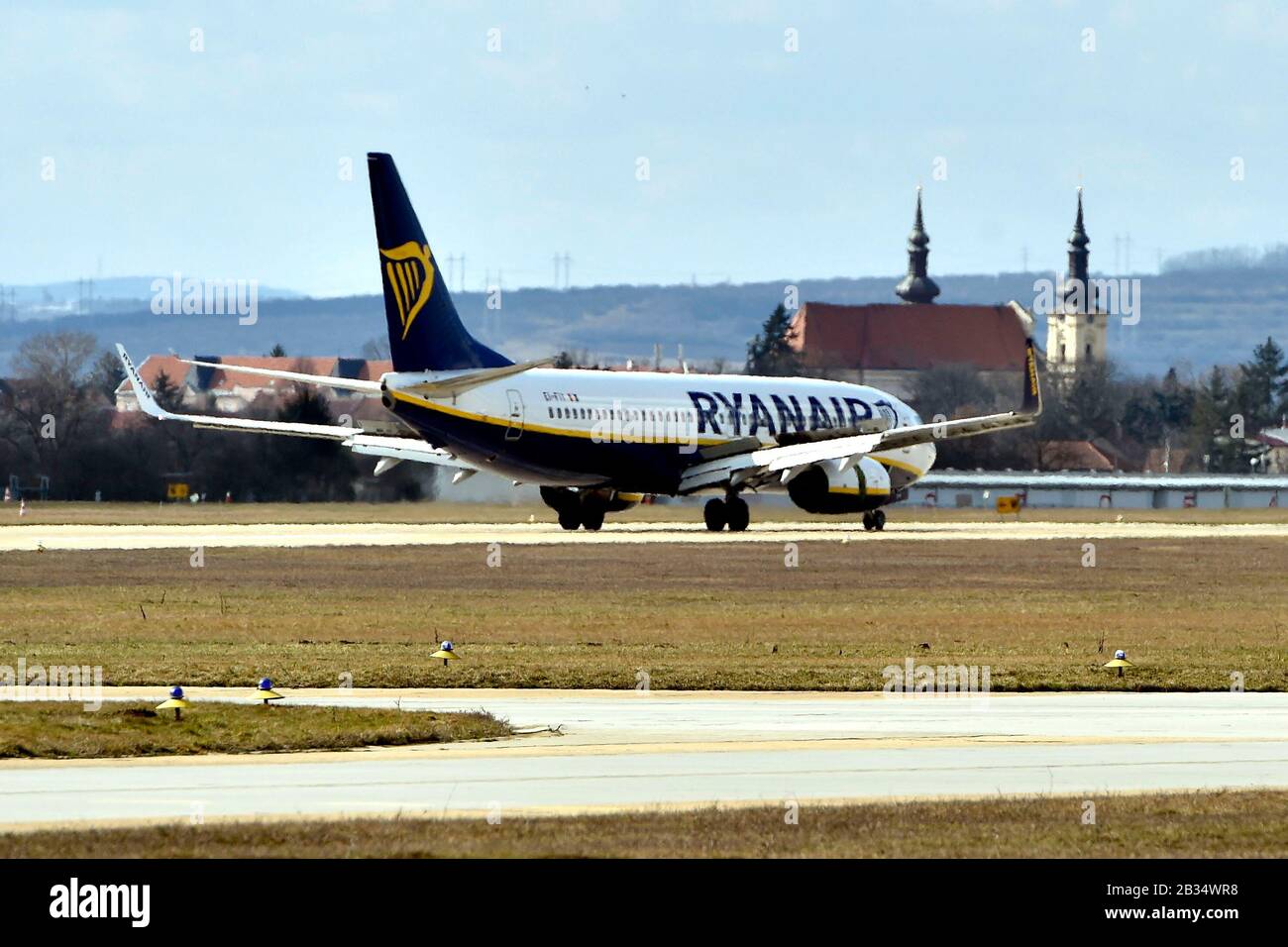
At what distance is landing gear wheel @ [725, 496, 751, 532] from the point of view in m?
68.3

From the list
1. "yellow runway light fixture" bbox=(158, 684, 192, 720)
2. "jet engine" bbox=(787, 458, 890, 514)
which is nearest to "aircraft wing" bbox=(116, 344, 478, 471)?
"jet engine" bbox=(787, 458, 890, 514)

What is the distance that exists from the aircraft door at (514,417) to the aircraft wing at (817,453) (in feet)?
25.5

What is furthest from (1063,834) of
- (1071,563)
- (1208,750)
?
(1071,563)

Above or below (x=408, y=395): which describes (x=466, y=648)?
A: below

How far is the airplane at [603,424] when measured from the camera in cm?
5791

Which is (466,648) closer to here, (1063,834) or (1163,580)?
(1063,834)

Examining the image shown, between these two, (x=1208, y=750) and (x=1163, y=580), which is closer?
(x=1208, y=750)

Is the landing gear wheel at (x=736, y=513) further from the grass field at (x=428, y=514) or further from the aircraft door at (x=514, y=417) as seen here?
the aircraft door at (x=514, y=417)

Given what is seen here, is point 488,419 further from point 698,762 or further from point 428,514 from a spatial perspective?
point 698,762

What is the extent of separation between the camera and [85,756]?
2053 cm

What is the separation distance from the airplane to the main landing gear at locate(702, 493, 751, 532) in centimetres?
4

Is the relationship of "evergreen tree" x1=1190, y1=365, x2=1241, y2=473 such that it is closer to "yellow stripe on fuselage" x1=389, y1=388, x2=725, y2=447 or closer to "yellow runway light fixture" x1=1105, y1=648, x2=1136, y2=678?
"yellow stripe on fuselage" x1=389, y1=388, x2=725, y2=447

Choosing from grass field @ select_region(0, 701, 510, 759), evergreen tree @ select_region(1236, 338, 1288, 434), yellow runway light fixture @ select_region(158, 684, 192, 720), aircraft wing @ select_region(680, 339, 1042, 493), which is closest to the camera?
grass field @ select_region(0, 701, 510, 759)
